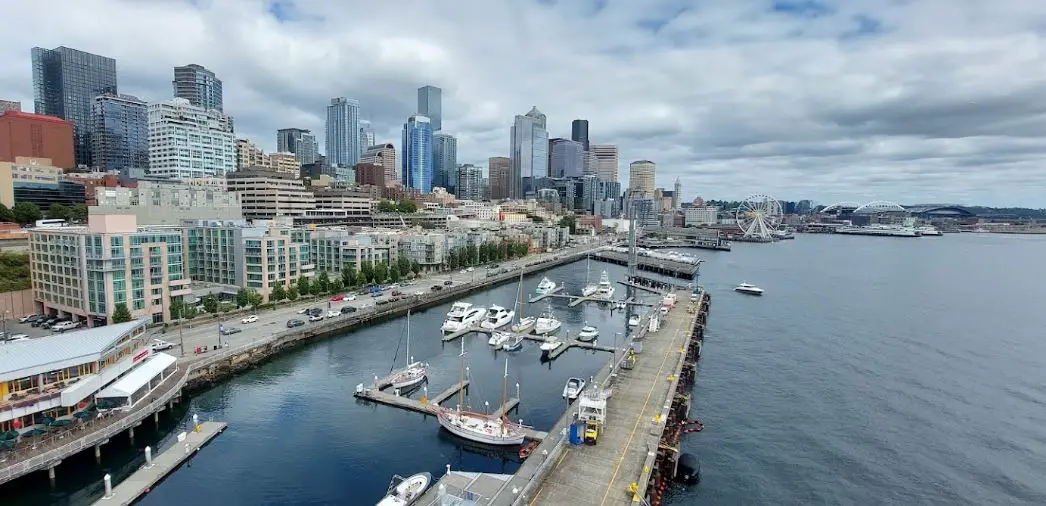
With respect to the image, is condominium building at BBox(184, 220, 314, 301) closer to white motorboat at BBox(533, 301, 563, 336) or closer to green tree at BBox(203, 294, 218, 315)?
green tree at BBox(203, 294, 218, 315)

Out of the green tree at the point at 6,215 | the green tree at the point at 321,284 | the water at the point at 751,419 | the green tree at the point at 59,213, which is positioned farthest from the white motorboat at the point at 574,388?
the green tree at the point at 59,213

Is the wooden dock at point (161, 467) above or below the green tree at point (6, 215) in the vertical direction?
below

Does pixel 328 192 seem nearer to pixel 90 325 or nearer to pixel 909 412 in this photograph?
pixel 90 325

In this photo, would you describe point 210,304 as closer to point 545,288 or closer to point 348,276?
point 348,276

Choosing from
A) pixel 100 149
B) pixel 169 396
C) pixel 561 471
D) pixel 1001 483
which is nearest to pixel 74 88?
pixel 100 149

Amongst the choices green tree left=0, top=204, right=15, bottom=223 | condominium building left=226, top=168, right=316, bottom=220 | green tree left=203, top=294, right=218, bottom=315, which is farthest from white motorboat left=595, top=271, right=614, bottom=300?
green tree left=0, top=204, right=15, bottom=223

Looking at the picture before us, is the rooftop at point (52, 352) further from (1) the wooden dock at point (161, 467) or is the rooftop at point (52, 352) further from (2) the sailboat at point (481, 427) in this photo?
(2) the sailboat at point (481, 427)
